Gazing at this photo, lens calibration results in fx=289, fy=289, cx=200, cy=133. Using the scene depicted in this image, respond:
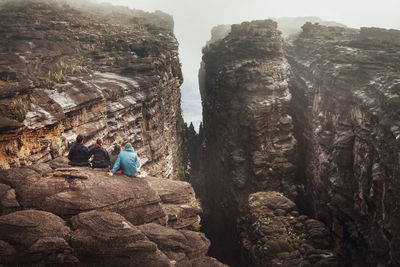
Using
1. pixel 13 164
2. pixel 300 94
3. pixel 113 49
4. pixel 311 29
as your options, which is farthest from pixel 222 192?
pixel 13 164

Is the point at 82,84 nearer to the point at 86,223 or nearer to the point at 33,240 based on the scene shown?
the point at 86,223

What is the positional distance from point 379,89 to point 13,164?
87.6ft

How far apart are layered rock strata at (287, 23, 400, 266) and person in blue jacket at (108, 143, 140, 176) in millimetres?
16568

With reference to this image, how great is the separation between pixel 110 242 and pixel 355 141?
906 inches

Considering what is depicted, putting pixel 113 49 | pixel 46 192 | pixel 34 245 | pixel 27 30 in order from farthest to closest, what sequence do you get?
pixel 113 49
pixel 27 30
pixel 46 192
pixel 34 245

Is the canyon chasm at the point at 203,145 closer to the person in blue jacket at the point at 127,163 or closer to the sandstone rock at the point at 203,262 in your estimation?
the sandstone rock at the point at 203,262

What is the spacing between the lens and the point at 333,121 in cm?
3067

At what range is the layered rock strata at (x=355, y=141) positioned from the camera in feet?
66.3

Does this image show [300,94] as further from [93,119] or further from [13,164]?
[13,164]

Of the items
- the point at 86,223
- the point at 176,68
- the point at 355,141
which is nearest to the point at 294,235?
the point at 355,141

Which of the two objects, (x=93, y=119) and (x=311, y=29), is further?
(x=311, y=29)

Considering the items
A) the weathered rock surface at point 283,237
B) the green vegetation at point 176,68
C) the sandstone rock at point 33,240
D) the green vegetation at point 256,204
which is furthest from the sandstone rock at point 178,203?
the green vegetation at point 176,68

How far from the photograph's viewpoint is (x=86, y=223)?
11594 mm

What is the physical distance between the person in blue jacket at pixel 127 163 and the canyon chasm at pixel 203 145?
1.62 ft
